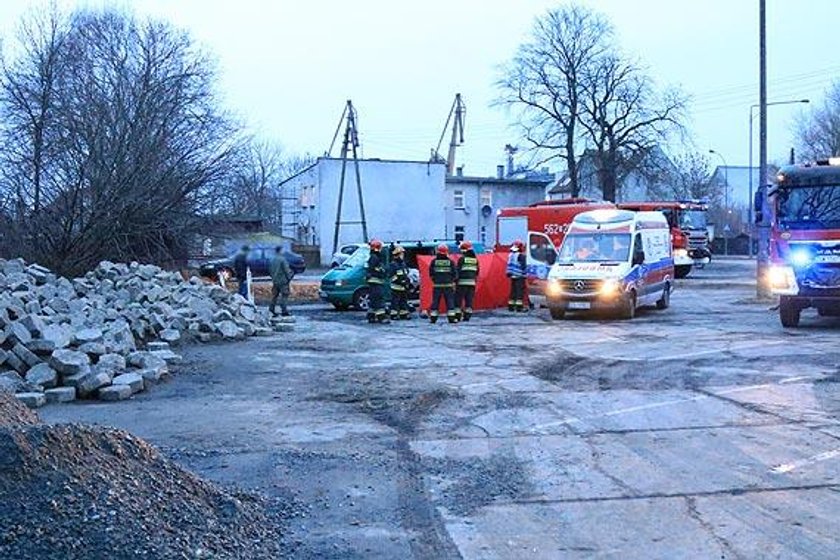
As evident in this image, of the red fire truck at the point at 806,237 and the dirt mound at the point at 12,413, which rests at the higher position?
the red fire truck at the point at 806,237

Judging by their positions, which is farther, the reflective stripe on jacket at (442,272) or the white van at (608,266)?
the reflective stripe on jacket at (442,272)

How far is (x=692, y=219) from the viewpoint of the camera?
4862 centimetres

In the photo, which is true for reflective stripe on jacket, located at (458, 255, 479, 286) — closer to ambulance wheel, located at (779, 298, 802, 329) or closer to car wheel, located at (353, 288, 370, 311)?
car wheel, located at (353, 288, 370, 311)

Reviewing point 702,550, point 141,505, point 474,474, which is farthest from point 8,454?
point 702,550

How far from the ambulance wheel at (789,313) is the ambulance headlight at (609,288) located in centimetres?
375

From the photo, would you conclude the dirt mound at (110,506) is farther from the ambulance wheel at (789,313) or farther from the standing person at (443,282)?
the standing person at (443,282)

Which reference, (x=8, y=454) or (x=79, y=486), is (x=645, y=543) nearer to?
(x=79, y=486)

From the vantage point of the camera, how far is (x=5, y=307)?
1449cm

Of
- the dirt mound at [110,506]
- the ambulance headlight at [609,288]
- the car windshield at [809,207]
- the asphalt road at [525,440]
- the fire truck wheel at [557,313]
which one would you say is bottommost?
the asphalt road at [525,440]

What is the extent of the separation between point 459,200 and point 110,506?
62278 mm

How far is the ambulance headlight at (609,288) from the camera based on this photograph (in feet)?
70.1

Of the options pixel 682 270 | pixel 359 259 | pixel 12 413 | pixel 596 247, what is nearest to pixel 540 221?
pixel 682 270

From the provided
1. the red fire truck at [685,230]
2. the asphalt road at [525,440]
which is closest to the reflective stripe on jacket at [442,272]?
the asphalt road at [525,440]

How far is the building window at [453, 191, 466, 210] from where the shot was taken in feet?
220
